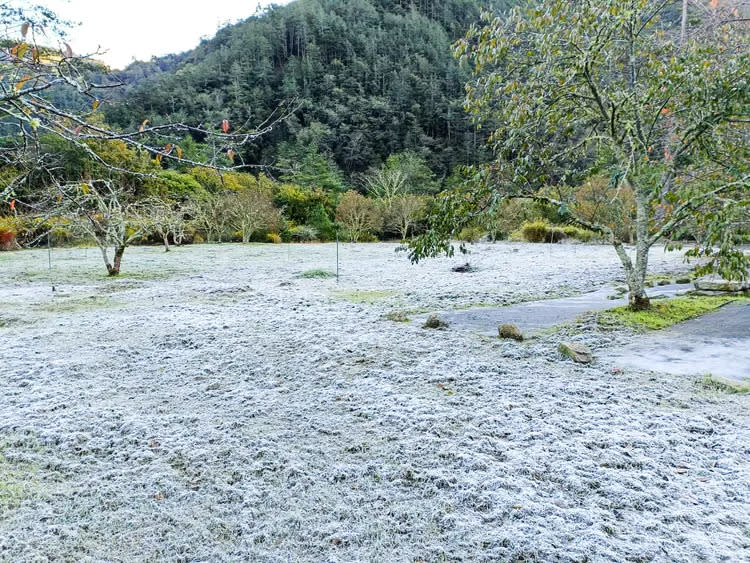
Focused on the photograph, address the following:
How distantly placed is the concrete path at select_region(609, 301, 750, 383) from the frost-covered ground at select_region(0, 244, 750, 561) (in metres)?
0.24

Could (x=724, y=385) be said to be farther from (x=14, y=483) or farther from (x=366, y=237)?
(x=366, y=237)

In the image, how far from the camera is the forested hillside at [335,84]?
37656 millimetres

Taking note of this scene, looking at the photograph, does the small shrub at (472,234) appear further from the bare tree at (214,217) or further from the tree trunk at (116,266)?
the tree trunk at (116,266)

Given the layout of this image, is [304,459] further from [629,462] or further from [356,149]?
[356,149]

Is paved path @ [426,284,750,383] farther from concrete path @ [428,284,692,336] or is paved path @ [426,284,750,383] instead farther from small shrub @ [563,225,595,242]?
small shrub @ [563,225,595,242]

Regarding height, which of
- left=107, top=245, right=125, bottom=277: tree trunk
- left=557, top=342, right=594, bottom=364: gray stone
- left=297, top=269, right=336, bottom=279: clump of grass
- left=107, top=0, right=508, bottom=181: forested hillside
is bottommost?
left=557, top=342, right=594, bottom=364: gray stone

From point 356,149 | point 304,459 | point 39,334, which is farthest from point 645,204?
point 356,149

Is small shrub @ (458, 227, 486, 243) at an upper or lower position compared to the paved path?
upper

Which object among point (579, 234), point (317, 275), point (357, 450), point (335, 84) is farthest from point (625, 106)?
point (335, 84)

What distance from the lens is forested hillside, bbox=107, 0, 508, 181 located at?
3766 centimetres

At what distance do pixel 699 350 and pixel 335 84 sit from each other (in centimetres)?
4701

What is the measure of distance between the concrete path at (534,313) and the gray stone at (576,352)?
69 centimetres

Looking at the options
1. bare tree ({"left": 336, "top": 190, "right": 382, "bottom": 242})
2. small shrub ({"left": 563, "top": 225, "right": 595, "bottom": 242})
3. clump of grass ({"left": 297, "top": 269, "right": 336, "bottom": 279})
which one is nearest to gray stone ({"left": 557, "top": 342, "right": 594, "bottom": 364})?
clump of grass ({"left": 297, "top": 269, "right": 336, "bottom": 279})

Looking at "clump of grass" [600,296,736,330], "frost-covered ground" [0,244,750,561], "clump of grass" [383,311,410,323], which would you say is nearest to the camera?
"frost-covered ground" [0,244,750,561]
